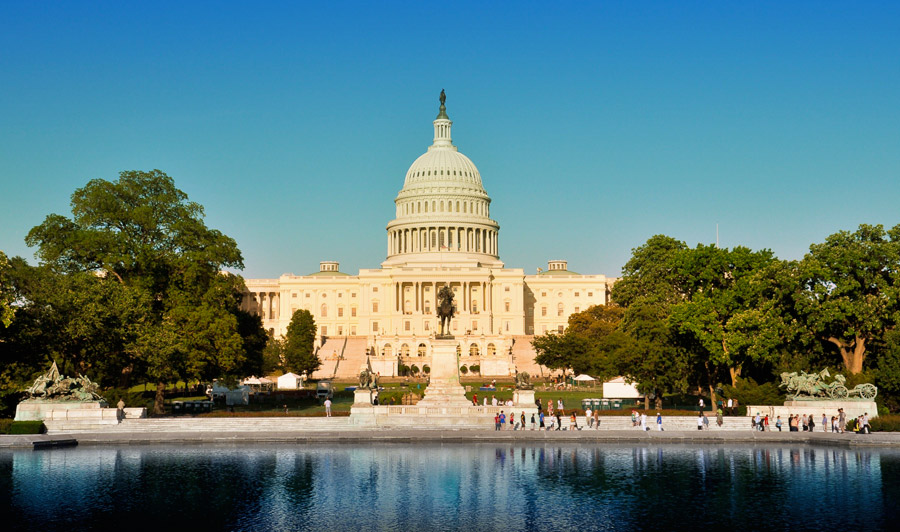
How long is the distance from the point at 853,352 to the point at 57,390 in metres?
39.2

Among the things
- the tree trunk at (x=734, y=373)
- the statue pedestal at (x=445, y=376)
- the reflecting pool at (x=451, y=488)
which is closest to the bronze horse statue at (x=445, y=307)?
the statue pedestal at (x=445, y=376)

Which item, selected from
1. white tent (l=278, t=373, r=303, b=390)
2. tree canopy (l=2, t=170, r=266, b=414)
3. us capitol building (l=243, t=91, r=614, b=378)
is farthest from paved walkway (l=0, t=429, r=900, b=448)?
us capitol building (l=243, t=91, r=614, b=378)

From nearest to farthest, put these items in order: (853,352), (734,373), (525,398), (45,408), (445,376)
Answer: (45,408) < (525,398) < (445,376) < (853,352) < (734,373)

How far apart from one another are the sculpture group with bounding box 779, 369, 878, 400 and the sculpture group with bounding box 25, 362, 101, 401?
31.7 meters

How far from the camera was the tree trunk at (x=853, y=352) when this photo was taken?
161ft

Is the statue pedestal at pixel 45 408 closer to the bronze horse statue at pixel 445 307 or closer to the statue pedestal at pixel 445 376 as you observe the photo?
the statue pedestal at pixel 445 376

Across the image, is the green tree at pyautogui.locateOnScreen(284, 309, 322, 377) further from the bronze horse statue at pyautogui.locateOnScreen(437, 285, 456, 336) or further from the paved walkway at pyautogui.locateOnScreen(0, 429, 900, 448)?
the paved walkway at pyautogui.locateOnScreen(0, 429, 900, 448)

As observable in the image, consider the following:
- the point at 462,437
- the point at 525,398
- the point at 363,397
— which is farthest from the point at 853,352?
the point at 363,397

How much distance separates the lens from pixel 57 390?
140ft

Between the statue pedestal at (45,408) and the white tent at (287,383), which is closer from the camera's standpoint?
the statue pedestal at (45,408)

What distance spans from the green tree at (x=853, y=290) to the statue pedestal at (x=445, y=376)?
1770cm

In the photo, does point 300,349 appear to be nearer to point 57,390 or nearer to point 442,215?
point 57,390

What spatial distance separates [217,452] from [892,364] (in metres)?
31.3

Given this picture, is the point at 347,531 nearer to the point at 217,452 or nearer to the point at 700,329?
the point at 217,452
